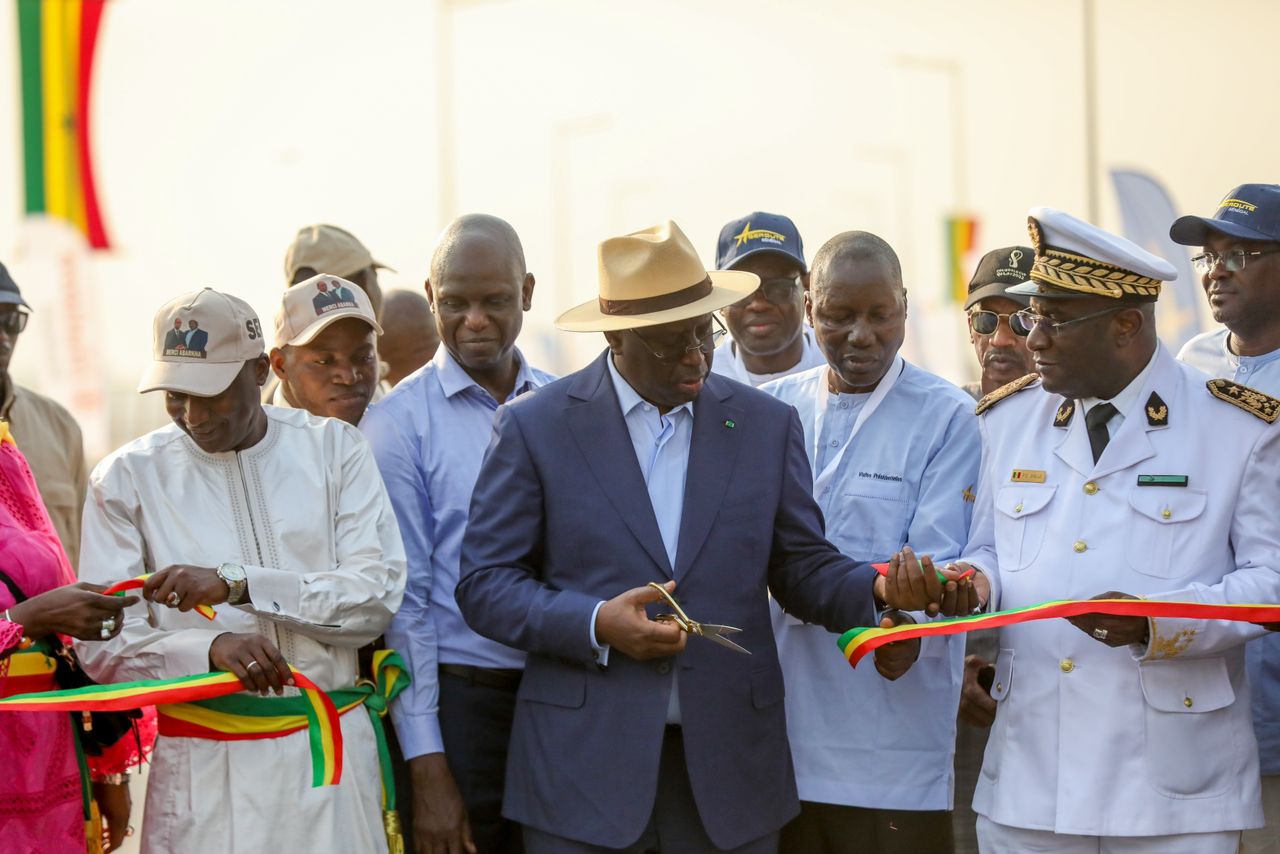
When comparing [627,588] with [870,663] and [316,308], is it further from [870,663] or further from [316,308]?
[316,308]

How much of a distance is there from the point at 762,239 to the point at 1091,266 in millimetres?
2000

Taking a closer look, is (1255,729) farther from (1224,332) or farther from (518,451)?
(518,451)

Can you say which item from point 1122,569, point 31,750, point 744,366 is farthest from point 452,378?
point 1122,569

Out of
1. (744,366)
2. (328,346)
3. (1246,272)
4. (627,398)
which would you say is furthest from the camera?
(744,366)

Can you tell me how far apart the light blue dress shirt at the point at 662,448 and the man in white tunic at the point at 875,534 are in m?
0.69

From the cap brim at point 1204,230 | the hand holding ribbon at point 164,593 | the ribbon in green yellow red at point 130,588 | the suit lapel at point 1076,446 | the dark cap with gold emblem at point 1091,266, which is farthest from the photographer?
the cap brim at point 1204,230

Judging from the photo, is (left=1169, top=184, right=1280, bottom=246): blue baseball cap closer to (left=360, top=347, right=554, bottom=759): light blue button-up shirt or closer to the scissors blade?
the scissors blade

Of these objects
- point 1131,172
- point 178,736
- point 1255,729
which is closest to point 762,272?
point 1255,729

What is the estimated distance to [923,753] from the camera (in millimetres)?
4840

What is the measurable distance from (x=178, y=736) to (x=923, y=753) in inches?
86.4

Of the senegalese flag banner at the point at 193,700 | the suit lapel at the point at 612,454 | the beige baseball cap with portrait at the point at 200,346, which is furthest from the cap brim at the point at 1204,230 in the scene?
the senegalese flag banner at the point at 193,700

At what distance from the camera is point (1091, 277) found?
4344 millimetres

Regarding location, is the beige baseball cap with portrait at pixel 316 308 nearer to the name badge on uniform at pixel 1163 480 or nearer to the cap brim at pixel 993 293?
the cap brim at pixel 993 293

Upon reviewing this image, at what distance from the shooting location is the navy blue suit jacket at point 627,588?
4242mm
